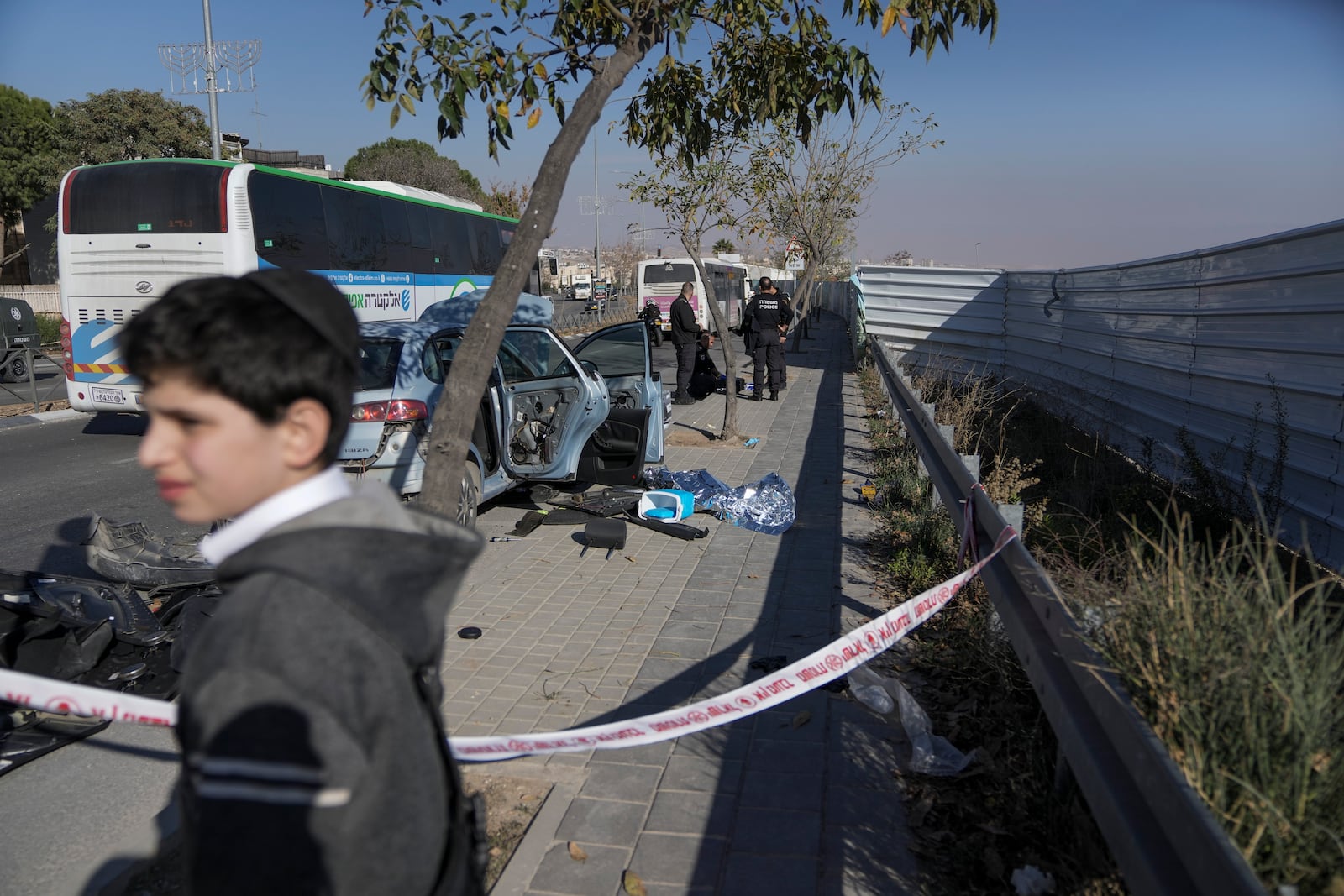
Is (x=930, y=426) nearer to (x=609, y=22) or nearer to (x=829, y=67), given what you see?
(x=829, y=67)

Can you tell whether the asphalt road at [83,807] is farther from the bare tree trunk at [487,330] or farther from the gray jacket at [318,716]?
the gray jacket at [318,716]

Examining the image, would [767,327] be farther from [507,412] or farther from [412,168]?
[412,168]

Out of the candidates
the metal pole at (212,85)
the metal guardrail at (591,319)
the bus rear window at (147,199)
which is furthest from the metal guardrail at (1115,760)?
the metal guardrail at (591,319)

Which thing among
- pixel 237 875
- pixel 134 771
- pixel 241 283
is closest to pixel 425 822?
pixel 237 875

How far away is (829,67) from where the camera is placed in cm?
582

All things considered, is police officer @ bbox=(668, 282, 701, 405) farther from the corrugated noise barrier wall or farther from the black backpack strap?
the black backpack strap

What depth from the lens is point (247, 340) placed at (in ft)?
4.26

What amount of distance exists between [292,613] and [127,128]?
1804 inches

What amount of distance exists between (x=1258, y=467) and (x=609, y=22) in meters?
5.52

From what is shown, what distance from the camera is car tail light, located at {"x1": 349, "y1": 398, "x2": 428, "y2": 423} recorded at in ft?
22.9

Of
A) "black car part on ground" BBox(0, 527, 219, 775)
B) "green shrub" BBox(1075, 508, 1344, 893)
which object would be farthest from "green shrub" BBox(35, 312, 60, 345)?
"green shrub" BBox(1075, 508, 1344, 893)

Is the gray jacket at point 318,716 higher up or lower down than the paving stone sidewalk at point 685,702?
higher up

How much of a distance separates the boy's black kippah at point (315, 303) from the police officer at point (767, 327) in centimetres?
1526

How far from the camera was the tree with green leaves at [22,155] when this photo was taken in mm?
40406
